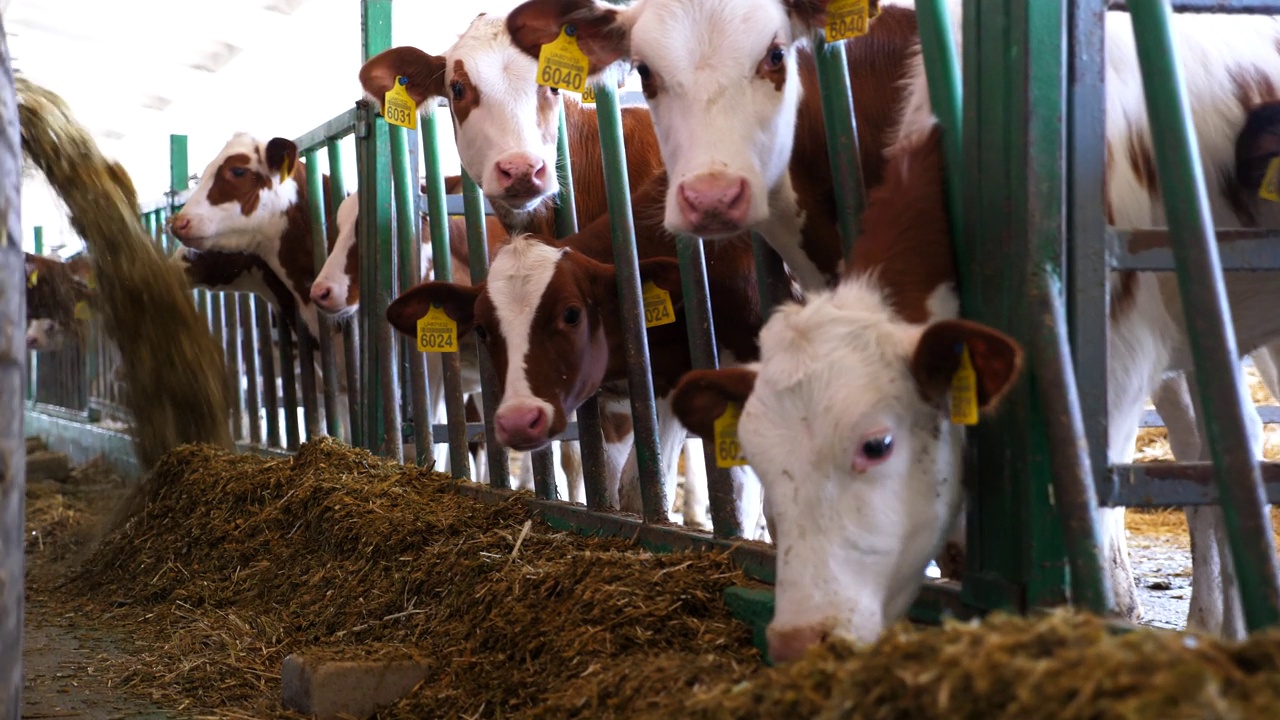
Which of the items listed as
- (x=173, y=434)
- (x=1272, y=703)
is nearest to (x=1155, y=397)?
(x=1272, y=703)

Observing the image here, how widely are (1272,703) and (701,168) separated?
178cm

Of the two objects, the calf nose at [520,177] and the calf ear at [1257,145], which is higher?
the calf nose at [520,177]

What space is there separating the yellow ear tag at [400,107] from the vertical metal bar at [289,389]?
2.22m

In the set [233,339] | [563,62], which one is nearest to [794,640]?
[563,62]

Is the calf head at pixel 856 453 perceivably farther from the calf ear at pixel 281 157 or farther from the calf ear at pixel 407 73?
the calf ear at pixel 281 157

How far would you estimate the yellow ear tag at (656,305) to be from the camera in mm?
3881

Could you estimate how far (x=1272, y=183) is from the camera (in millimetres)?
2658

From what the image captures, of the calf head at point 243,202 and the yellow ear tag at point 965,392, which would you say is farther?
the calf head at point 243,202

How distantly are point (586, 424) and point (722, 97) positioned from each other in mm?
1484

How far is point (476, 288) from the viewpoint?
437 cm

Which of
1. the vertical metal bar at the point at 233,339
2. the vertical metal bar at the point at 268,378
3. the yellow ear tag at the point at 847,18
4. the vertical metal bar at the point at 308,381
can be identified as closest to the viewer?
the yellow ear tag at the point at 847,18

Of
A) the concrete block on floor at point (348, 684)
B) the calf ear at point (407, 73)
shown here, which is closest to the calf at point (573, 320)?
the concrete block on floor at point (348, 684)

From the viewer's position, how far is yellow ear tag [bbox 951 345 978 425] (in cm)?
207

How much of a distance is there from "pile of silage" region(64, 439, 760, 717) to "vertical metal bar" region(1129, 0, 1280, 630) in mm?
831
